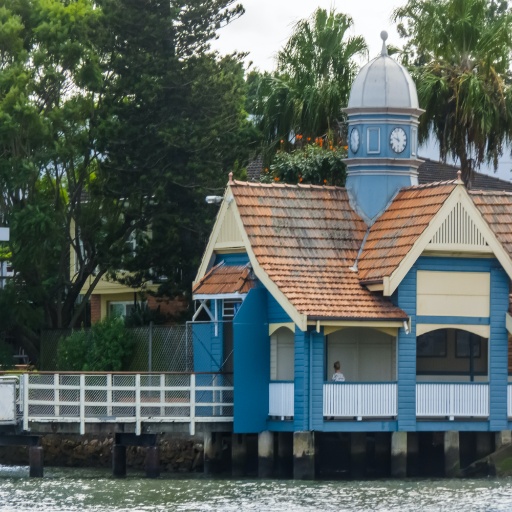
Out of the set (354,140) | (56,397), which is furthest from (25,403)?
(354,140)

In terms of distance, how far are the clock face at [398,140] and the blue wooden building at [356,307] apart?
2.83 ft

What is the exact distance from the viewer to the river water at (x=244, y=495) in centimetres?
4291

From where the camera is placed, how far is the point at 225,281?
166ft

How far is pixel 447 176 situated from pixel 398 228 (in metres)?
21.6

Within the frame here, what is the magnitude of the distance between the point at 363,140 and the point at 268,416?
7.87 m

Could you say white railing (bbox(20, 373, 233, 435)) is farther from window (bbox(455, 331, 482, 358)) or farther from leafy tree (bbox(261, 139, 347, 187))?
leafy tree (bbox(261, 139, 347, 187))

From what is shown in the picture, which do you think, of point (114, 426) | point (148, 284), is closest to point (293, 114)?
point (148, 284)

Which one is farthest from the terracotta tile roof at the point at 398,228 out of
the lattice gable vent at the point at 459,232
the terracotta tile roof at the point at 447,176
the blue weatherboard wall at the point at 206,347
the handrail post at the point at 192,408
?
the terracotta tile roof at the point at 447,176

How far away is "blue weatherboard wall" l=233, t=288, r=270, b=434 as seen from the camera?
48844 millimetres

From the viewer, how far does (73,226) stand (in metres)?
70.0

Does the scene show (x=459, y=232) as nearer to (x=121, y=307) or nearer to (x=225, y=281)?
(x=225, y=281)

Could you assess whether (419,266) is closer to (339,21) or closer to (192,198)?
(192,198)

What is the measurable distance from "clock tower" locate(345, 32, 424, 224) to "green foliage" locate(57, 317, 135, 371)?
33.7 ft

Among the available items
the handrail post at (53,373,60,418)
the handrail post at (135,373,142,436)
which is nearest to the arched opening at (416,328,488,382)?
the handrail post at (135,373,142,436)
